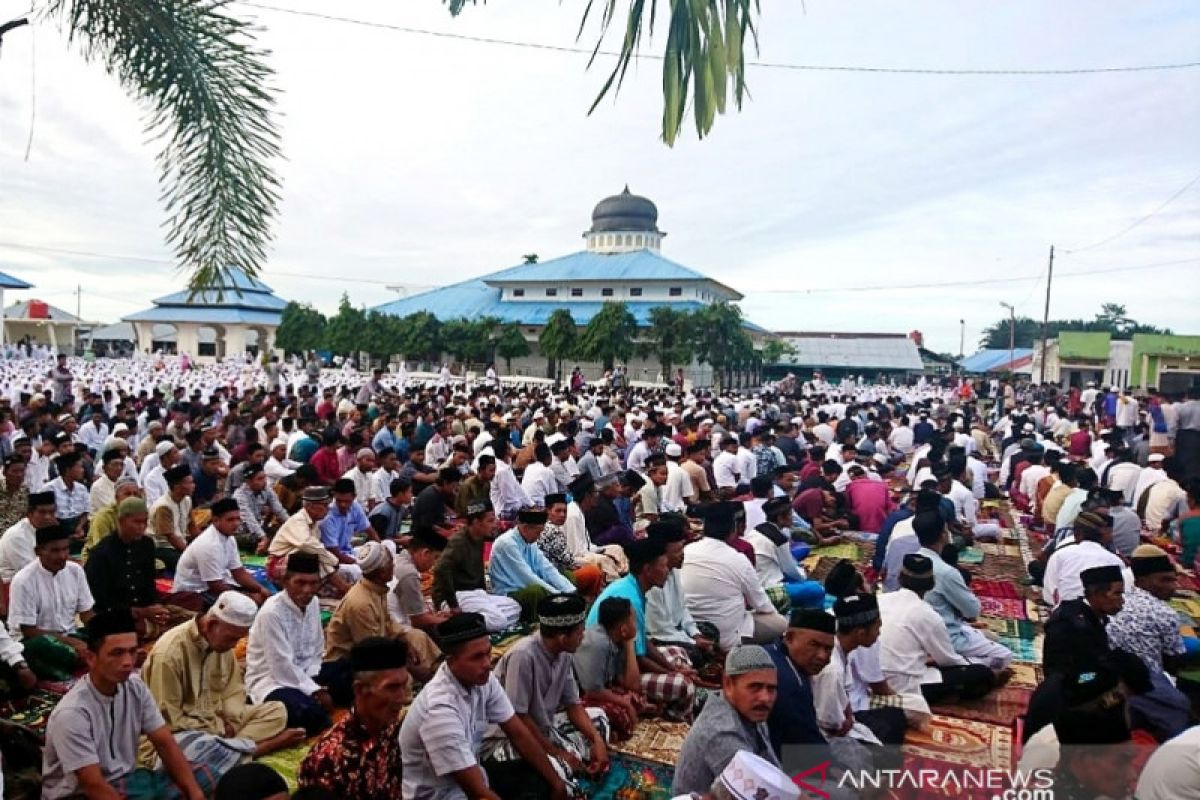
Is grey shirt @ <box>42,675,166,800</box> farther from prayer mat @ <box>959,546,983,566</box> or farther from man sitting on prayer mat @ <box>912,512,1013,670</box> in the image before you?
prayer mat @ <box>959,546,983,566</box>

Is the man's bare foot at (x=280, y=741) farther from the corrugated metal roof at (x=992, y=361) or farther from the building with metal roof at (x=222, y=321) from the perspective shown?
the corrugated metal roof at (x=992, y=361)

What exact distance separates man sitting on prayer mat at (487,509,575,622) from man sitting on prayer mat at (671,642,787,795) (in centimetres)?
290

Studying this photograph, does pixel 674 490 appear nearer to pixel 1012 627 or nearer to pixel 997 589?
pixel 997 589

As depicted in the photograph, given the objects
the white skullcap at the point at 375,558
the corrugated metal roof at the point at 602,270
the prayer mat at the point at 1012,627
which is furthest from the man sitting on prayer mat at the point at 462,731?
the corrugated metal roof at the point at 602,270

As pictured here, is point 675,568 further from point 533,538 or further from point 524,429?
point 524,429

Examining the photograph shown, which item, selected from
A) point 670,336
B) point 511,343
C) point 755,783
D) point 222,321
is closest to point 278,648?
point 755,783

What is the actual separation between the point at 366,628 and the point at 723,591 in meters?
2.03

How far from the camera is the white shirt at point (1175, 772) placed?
92.0 inches

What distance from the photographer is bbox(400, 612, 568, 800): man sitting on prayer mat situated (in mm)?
2773

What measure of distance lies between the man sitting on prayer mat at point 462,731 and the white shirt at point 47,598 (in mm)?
2541

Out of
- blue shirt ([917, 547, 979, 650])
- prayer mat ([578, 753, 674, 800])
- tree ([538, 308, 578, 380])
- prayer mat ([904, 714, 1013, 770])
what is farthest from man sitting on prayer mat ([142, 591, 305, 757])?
tree ([538, 308, 578, 380])

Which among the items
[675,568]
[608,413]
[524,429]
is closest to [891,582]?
[675,568]

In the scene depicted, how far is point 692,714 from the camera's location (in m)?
4.24

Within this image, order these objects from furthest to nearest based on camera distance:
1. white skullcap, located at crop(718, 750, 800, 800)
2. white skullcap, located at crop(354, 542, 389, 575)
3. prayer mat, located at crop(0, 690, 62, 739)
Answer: white skullcap, located at crop(354, 542, 389, 575) → prayer mat, located at crop(0, 690, 62, 739) → white skullcap, located at crop(718, 750, 800, 800)
